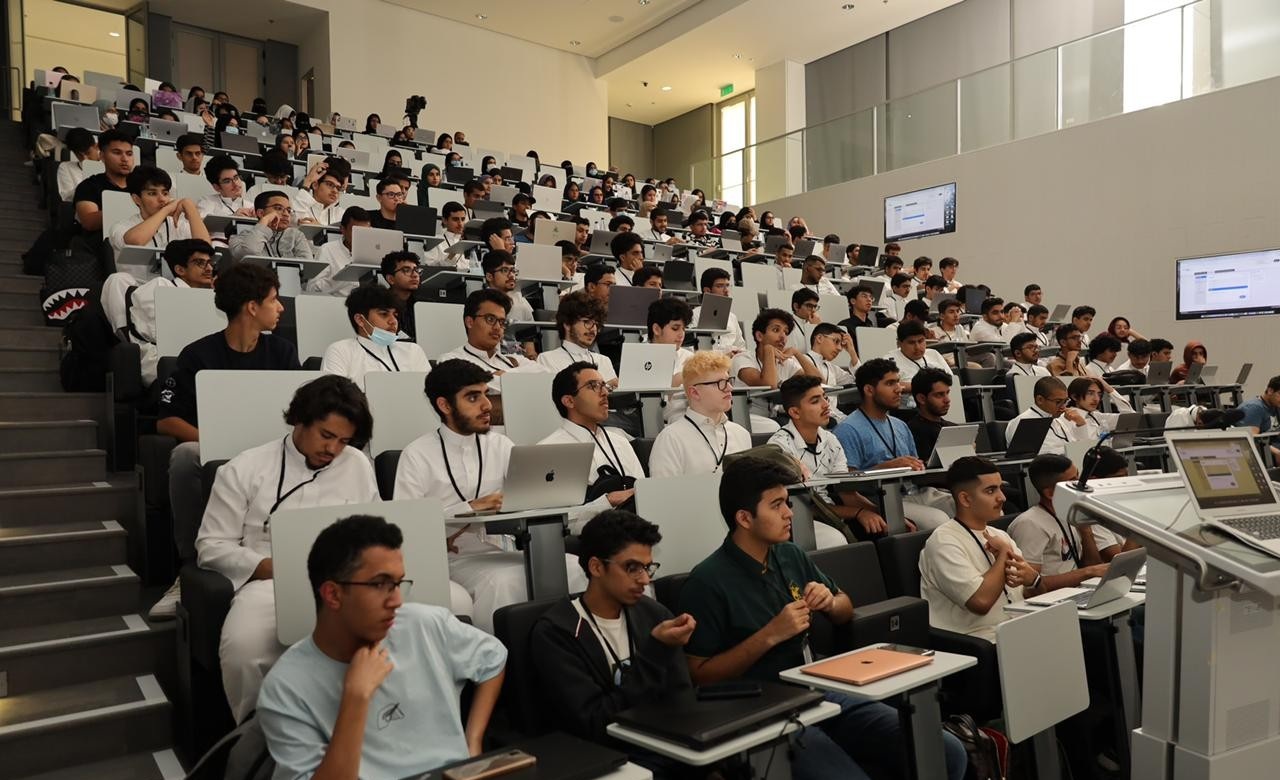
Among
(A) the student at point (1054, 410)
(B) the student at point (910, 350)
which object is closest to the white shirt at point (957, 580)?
(A) the student at point (1054, 410)

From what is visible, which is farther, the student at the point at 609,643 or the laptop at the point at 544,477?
the laptop at the point at 544,477

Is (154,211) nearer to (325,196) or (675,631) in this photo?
(325,196)

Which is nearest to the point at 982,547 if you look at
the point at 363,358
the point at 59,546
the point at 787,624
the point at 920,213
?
the point at 787,624

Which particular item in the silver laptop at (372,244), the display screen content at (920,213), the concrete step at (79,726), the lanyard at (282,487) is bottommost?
the concrete step at (79,726)

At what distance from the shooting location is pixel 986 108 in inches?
480

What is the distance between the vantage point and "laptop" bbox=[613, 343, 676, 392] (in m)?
4.77

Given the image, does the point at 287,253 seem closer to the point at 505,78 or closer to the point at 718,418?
the point at 718,418

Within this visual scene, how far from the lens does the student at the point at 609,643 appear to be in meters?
2.28

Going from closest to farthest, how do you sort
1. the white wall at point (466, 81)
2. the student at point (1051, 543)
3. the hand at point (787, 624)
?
the hand at point (787, 624), the student at point (1051, 543), the white wall at point (466, 81)

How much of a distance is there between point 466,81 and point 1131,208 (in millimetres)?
10434

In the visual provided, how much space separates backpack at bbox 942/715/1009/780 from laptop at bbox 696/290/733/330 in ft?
12.3

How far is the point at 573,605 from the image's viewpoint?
245 centimetres

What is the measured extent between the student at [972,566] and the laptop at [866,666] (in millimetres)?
969

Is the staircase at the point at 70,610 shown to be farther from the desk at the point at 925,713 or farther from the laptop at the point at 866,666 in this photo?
the desk at the point at 925,713
